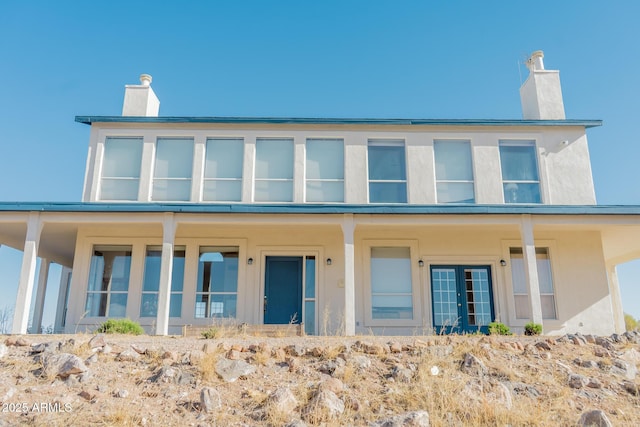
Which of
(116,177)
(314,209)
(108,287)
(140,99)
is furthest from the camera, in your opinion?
(140,99)

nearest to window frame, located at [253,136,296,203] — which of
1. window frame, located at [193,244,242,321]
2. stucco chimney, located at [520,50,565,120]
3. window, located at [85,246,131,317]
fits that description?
window frame, located at [193,244,242,321]

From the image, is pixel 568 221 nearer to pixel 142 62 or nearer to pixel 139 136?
pixel 139 136

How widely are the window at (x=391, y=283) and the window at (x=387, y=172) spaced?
1516mm

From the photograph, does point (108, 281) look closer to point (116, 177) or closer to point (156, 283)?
point (156, 283)

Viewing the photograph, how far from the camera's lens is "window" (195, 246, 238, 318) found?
48.7ft

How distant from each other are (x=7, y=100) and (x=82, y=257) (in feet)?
21.5

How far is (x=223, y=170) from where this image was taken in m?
15.7

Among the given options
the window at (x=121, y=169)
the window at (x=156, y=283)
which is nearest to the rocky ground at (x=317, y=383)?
the window at (x=156, y=283)

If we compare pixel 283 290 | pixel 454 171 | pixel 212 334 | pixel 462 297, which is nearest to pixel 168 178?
pixel 283 290

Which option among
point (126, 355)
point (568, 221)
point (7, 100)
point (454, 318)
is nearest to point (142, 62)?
point (7, 100)

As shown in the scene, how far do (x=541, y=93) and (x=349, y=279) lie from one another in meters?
8.90

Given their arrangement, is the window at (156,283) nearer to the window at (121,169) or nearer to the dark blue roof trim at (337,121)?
the window at (121,169)

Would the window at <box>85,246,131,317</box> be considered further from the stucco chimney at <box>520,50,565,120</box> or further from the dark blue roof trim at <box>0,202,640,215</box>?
the stucco chimney at <box>520,50,565,120</box>

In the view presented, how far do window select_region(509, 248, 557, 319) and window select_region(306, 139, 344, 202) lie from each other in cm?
541
